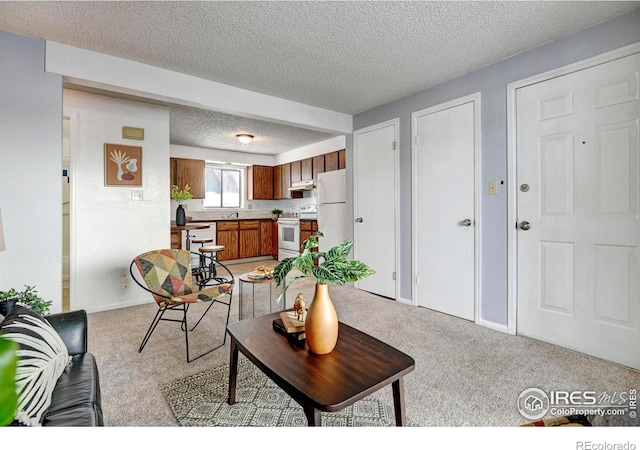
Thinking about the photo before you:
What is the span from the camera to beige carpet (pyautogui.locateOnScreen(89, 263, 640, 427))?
157 cm

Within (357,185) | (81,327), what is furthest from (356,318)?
(81,327)

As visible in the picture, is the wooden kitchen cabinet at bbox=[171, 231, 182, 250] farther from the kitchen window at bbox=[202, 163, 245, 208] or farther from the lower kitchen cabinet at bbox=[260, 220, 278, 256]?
the lower kitchen cabinet at bbox=[260, 220, 278, 256]

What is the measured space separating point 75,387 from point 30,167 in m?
1.87

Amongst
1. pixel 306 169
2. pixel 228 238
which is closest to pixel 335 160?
pixel 306 169

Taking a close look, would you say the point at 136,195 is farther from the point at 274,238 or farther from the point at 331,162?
the point at 274,238

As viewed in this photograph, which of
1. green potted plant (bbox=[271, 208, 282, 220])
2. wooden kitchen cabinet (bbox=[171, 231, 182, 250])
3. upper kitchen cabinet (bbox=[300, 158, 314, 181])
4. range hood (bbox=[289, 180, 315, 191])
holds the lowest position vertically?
wooden kitchen cabinet (bbox=[171, 231, 182, 250])

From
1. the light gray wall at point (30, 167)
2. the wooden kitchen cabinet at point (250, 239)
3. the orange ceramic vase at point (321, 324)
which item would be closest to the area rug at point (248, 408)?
the orange ceramic vase at point (321, 324)

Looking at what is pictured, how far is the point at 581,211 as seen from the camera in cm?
220

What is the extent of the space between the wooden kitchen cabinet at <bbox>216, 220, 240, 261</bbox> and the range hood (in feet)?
4.31

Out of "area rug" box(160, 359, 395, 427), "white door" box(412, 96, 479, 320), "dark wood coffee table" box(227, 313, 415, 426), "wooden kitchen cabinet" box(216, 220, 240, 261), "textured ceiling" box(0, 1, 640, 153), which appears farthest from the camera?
"wooden kitchen cabinet" box(216, 220, 240, 261)

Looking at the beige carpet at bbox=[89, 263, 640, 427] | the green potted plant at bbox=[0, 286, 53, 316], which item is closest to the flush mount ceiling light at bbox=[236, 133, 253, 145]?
the beige carpet at bbox=[89, 263, 640, 427]

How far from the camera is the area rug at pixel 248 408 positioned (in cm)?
148
